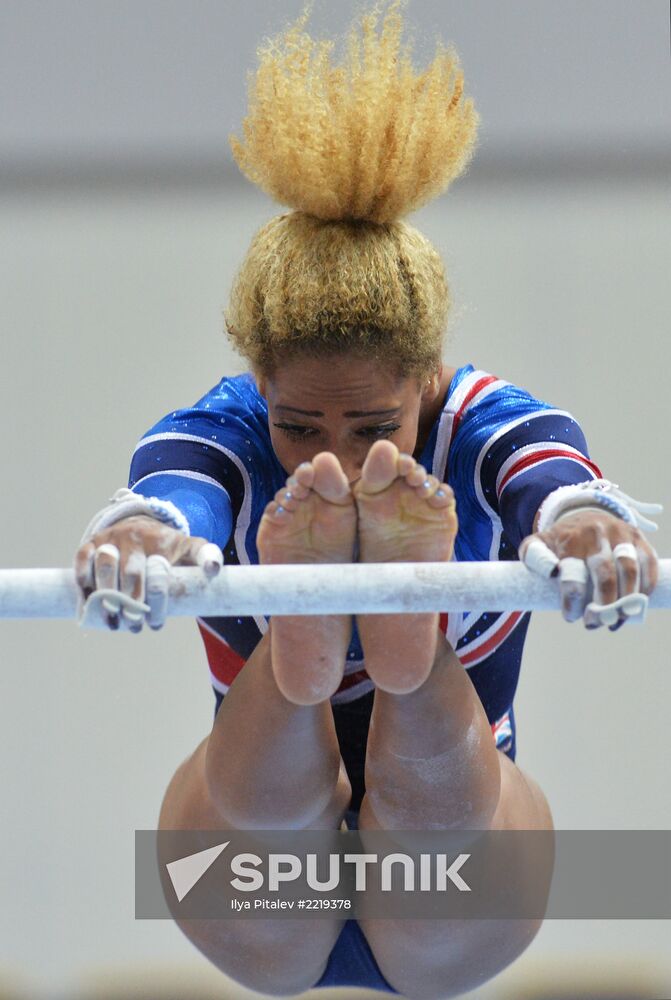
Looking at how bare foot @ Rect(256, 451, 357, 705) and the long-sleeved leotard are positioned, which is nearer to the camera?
bare foot @ Rect(256, 451, 357, 705)

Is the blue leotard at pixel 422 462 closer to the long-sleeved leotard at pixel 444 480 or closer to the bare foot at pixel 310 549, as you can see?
the long-sleeved leotard at pixel 444 480

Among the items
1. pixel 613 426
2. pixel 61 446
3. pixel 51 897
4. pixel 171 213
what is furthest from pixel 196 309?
pixel 51 897

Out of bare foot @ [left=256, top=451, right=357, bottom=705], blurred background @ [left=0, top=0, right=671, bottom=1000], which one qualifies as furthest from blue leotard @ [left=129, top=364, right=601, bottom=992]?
blurred background @ [left=0, top=0, right=671, bottom=1000]

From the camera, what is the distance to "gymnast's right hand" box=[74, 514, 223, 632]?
0.69 metres

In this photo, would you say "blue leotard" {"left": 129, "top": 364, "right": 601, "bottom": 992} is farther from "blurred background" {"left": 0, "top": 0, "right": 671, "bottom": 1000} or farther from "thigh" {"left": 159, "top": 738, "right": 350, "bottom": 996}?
"blurred background" {"left": 0, "top": 0, "right": 671, "bottom": 1000}

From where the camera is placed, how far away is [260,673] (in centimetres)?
84

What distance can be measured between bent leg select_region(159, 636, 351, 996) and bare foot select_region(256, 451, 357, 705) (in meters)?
0.04

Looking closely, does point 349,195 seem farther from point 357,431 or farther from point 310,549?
point 310,549

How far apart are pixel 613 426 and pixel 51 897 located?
1.13m

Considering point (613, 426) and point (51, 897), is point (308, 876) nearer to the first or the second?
point (51, 897)

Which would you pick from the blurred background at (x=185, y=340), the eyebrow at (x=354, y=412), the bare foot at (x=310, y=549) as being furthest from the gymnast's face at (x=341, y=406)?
the blurred background at (x=185, y=340)

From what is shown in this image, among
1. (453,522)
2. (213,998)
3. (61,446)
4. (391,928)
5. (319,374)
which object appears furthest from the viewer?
(61,446)

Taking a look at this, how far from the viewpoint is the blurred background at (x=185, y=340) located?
69.8 inches

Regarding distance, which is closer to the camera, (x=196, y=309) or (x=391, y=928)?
(x=391, y=928)
